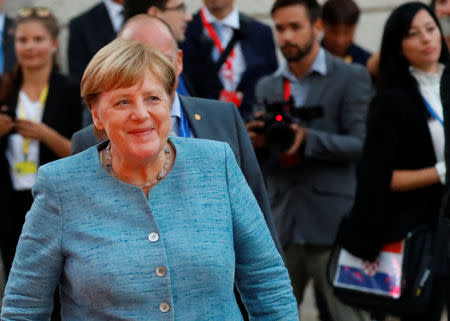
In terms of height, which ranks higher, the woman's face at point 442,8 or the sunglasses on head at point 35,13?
the woman's face at point 442,8

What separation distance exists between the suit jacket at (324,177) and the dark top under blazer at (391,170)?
40 centimetres

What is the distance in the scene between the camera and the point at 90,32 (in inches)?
228

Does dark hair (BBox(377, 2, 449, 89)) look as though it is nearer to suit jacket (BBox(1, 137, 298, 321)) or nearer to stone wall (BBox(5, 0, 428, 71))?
suit jacket (BBox(1, 137, 298, 321))

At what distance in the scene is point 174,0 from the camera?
4.42m

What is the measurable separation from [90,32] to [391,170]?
211 cm

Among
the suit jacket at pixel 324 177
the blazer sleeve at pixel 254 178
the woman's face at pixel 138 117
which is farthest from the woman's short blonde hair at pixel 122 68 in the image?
the suit jacket at pixel 324 177

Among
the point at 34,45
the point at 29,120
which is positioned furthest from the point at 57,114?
the point at 34,45

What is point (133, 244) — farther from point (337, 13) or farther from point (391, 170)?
point (337, 13)

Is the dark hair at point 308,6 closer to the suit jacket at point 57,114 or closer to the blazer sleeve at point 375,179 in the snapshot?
the blazer sleeve at point 375,179

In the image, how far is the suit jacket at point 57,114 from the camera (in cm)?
542

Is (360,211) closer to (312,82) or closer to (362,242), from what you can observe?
(362,242)

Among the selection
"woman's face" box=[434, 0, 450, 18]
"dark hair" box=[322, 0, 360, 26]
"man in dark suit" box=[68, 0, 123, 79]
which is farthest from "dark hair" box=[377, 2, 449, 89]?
"man in dark suit" box=[68, 0, 123, 79]

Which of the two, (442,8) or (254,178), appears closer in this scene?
(254,178)

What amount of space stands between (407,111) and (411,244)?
25.0 inches
